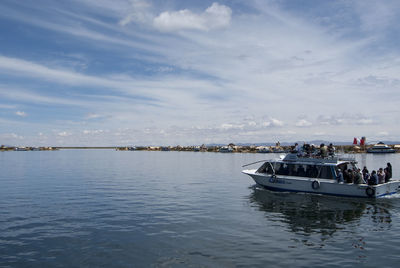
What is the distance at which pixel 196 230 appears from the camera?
1945 cm

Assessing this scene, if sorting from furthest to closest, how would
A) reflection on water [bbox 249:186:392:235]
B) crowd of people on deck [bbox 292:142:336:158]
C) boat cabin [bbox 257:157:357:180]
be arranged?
crowd of people on deck [bbox 292:142:336:158] < boat cabin [bbox 257:157:357:180] < reflection on water [bbox 249:186:392:235]

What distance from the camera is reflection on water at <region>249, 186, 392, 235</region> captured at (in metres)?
20.9

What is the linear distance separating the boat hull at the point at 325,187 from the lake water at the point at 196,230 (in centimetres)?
70

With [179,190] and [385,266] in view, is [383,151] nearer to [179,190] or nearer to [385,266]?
[179,190]

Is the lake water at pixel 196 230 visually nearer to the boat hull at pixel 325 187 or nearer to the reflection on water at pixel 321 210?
the reflection on water at pixel 321 210

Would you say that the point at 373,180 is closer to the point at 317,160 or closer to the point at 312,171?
the point at 317,160

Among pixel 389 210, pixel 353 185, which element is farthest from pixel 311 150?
pixel 389 210

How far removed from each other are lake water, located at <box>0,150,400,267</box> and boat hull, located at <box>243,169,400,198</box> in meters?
0.70

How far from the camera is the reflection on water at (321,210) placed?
20.9m

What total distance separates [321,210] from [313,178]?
705 cm

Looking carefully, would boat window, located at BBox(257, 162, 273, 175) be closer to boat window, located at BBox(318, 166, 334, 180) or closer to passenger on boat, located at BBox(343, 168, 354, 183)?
boat window, located at BBox(318, 166, 334, 180)

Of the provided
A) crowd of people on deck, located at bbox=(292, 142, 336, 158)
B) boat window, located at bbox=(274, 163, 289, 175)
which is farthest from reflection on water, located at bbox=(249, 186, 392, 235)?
crowd of people on deck, located at bbox=(292, 142, 336, 158)

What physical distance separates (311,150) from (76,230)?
24.6m

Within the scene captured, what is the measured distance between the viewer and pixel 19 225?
2055 cm
